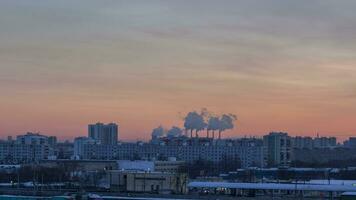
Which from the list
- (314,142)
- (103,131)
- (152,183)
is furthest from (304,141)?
(152,183)

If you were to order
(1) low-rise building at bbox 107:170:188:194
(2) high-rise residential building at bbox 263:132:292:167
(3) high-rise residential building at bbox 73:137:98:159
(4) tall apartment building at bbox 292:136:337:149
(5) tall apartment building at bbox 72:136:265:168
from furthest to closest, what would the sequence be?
(4) tall apartment building at bbox 292:136:337:149, (3) high-rise residential building at bbox 73:137:98:159, (2) high-rise residential building at bbox 263:132:292:167, (5) tall apartment building at bbox 72:136:265:168, (1) low-rise building at bbox 107:170:188:194

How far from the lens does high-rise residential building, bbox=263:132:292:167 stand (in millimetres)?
58906

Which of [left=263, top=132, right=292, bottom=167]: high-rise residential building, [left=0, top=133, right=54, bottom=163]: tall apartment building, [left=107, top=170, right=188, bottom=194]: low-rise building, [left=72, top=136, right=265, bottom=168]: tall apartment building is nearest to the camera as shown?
[left=107, top=170, right=188, bottom=194]: low-rise building

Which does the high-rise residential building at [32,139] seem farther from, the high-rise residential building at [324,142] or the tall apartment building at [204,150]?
the high-rise residential building at [324,142]

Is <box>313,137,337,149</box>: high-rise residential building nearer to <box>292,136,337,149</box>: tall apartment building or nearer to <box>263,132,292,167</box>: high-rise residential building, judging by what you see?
<box>292,136,337,149</box>: tall apartment building

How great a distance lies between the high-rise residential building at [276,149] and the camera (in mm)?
58906

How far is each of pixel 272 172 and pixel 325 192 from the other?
631 inches

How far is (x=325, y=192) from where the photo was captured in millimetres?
23750

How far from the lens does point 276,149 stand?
5909 centimetres

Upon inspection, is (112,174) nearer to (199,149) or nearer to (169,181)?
(169,181)

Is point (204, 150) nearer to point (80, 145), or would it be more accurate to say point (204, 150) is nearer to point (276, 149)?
point (276, 149)

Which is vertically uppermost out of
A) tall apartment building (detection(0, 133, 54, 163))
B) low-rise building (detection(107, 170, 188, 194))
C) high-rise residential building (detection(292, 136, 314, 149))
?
high-rise residential building (detection(292, 136, 314, 149))

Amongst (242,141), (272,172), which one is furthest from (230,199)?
(242,141)

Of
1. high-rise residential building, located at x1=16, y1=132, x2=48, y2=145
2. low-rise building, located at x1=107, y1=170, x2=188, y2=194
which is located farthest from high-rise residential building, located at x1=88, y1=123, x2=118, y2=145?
low-rise building, located at x1=107, y1=170, x2=188, y2=194
